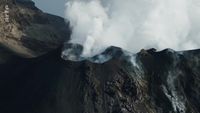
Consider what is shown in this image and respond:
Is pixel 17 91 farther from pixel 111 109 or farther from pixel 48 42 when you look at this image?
pixel 48 42

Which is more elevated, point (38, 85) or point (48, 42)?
point (48, 42)

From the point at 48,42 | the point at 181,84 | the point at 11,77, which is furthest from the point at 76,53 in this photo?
the point at 48,42

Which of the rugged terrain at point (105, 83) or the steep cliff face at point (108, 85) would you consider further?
the rugged terrain at point (105, 83)

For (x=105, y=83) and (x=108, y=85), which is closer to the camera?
(x=108, y=85)

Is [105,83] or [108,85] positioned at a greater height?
[105,83]

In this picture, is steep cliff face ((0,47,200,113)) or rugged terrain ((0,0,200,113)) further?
rugged terrain ((0,0,200,113))
